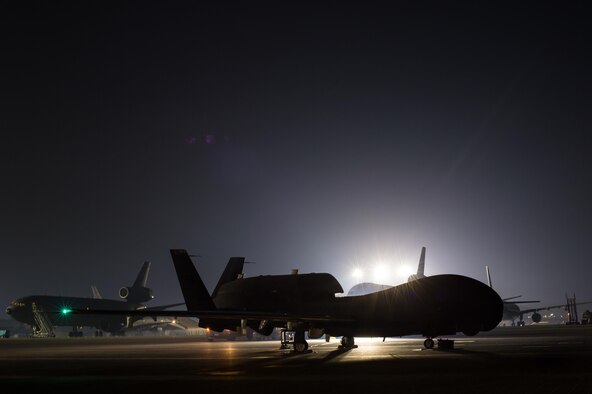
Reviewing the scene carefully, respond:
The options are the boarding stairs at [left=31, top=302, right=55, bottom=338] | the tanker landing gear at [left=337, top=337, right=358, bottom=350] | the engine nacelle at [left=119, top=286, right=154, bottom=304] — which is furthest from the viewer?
the engine nacelle at [left=119, top=286, right=154, bottom=304]

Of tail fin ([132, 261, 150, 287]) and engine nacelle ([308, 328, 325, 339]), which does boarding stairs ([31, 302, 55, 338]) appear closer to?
tail fin ([132, 261, 150, 287])

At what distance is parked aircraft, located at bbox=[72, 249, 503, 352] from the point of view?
30.5 metres

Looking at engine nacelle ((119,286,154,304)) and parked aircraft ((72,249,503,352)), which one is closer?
parked aircraft ((72,249,503,352))

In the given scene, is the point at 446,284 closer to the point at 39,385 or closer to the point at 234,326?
the point at 234,326

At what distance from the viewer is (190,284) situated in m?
38.9

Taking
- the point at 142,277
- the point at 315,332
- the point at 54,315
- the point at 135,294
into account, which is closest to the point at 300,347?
the point at 315,332

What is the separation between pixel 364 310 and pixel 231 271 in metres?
14.1

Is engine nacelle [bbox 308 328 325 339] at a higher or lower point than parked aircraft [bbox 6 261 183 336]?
lower

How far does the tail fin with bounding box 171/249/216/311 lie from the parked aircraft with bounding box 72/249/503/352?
1409 millimetres

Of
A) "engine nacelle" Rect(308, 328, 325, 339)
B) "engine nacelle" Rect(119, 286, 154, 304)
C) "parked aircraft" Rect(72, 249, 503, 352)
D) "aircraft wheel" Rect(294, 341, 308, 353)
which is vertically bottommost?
"aircraft wheel" Rect(294, 341, 308, 353)

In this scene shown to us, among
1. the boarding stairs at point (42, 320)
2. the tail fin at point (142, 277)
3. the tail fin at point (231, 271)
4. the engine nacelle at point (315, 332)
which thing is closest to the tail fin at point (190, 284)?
the tail fin at point (231, 271)

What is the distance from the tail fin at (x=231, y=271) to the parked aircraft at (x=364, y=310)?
5.71 metres

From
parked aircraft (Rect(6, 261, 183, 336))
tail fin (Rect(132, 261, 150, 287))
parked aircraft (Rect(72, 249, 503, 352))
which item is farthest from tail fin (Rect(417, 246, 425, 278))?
parked aircraft (Rect(72, 249, 503, 352))

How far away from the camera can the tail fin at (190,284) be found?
38.4 meters
